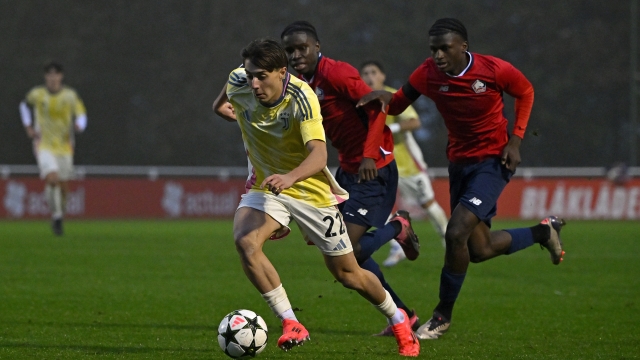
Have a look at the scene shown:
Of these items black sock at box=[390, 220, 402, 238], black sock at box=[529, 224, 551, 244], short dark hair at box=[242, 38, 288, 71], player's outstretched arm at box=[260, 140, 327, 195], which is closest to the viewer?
player's outstretched arm at box=[260, 140, 327, 195]

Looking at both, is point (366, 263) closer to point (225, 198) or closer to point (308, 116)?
point (308, 116)

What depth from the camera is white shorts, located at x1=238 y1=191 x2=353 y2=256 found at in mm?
6113

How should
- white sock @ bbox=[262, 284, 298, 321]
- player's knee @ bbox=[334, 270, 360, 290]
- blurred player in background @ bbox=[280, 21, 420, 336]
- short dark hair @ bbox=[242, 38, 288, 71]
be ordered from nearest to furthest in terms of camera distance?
short dark hair @ bbox=[242, 38, 288, 71]
white sock @ bbox=[262, 284, 298, 321]
player's knee @ bbox=[334, 270, 360, 290]
blurred player in background @ bbox=[280, 21, 420, 336]

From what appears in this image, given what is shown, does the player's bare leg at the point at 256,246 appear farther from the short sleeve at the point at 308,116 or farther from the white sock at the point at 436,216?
the white sock at the point at 436,216

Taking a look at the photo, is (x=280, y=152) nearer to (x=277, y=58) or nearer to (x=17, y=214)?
(x=277, y=58)

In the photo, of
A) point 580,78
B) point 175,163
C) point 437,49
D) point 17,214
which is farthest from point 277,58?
point 580,78

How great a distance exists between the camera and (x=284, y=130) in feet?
20.3

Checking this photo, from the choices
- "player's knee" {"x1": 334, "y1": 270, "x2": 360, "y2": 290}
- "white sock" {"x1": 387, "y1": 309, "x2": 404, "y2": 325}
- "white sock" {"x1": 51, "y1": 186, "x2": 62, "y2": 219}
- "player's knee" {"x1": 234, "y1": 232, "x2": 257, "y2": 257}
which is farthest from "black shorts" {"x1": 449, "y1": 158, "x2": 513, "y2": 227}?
"white sock" {"x1": 51, "y1": 186, "x2": 62, "y2": 219}

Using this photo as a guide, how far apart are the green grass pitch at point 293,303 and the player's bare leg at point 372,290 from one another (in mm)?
137

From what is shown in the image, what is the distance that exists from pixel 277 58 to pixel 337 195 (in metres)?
0.92

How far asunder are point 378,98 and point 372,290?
4.92 ft

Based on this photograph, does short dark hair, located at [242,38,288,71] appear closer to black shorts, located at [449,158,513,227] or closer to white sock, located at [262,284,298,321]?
white sock, located at [262,284,298,321]

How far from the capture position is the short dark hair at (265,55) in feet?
19.5

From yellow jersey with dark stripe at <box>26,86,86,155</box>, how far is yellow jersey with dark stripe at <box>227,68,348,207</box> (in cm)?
1129
